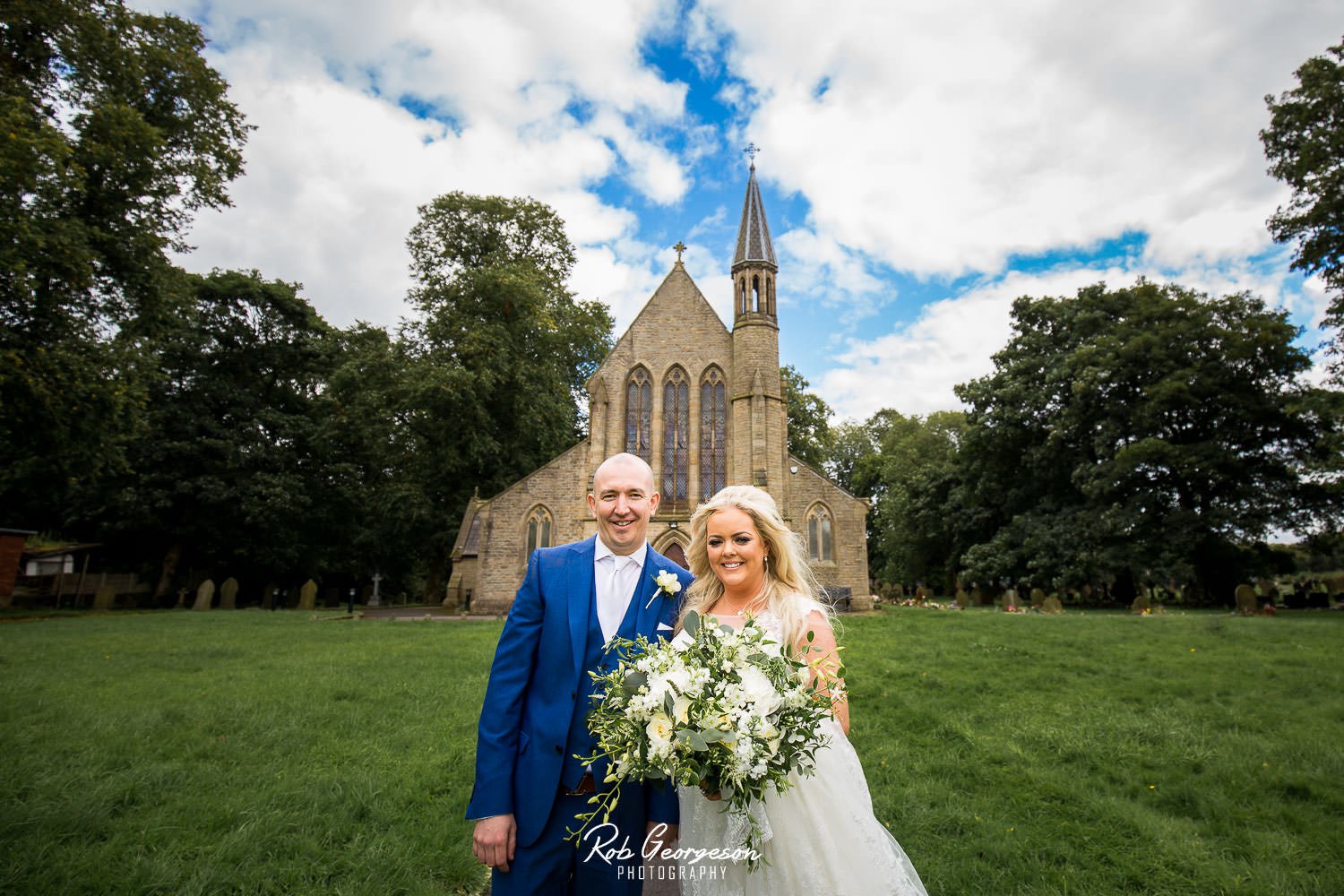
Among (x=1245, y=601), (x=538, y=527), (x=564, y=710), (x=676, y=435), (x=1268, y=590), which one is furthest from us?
(x=1268, y=590)

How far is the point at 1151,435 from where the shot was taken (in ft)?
77.9

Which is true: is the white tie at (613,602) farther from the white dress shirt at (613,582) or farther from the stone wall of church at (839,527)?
the stone wall of church at (839,527)

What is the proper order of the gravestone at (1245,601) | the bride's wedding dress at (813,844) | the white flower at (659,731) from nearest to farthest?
the white flower at (659,731) < the bride's wedding dress at (813,844) < the gravestone at (1245,601)

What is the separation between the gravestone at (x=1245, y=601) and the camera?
1803 cm

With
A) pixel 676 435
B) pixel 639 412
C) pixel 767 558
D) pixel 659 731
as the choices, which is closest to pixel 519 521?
pixel 639 412

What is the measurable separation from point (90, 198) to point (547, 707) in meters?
18.8

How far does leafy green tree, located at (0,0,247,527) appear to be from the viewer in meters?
12.1

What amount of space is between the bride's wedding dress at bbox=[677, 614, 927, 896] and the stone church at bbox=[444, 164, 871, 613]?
60.0 ft

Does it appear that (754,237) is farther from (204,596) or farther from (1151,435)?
(204,596)

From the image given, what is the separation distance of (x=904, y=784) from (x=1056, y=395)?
1066 inches

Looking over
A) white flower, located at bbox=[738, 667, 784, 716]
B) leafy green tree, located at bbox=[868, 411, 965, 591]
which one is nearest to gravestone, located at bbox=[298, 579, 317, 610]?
white flower, located at bbox=[738, 667, 784, 716]

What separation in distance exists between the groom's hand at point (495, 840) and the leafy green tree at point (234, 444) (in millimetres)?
29620

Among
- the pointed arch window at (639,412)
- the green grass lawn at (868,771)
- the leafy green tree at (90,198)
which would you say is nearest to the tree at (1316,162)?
the green grass lawn at (868,771)

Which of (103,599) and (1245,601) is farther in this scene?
(103,599)
